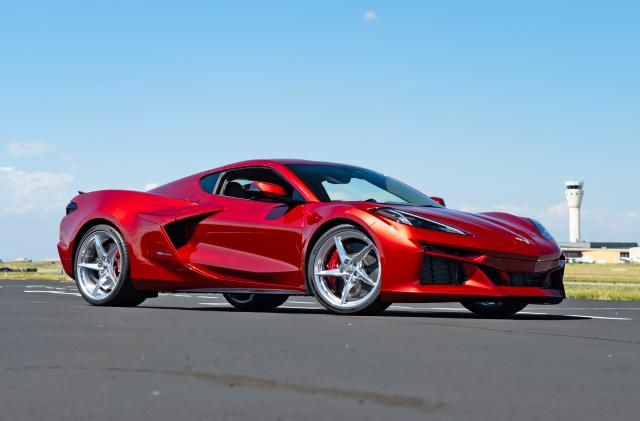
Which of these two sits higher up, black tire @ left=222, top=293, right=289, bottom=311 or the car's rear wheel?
the car's rear wheel

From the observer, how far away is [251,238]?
9016 mm

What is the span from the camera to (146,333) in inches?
256

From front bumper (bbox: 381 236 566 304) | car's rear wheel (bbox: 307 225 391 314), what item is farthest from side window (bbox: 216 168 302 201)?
front bumper (bbox: 381 236 566 304)

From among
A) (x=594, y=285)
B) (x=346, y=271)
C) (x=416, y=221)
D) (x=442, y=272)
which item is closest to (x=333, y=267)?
(x=346, y=271)

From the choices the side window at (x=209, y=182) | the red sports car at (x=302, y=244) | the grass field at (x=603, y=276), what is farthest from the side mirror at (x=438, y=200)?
the grass field at (x=603, y=276)

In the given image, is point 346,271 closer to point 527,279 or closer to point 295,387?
point 527,279

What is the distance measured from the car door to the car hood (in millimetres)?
1085

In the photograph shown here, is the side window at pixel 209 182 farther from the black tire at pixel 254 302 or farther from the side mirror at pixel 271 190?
the black tire at pixel 254 302

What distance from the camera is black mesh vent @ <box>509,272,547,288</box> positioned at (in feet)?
27.5

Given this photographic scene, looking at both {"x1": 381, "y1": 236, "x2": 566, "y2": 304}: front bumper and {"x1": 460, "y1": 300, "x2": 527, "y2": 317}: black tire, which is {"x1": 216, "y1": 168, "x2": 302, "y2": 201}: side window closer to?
{"x1": 381, "y1": 236, "x2": 566, "y2": 304}: front bumper

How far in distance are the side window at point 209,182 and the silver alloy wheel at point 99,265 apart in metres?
1.08

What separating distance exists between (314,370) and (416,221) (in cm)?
381

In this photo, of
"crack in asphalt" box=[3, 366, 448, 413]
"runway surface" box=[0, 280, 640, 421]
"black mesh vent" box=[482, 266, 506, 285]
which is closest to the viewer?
"runway surface" box=[0, 280, 640, 421]

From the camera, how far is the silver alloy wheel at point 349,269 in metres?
8.34
